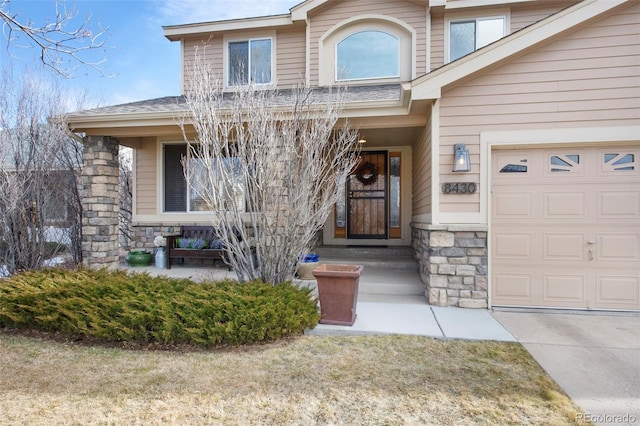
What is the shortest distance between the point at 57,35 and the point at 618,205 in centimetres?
664

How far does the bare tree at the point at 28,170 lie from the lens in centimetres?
552

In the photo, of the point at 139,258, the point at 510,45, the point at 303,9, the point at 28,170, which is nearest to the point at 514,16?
the point at 510,45

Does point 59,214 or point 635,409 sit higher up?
point 59,214

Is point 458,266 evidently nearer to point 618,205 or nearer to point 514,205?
point 514,205

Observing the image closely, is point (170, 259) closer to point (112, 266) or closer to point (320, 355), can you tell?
point (112, 266)

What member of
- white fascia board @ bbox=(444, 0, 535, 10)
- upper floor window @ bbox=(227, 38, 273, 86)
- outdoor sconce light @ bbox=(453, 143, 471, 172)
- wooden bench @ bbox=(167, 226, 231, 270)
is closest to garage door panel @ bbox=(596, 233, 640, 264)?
outdoor sconce light @ bbox=(453, 143, 471, 172)

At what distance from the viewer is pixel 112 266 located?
661 centimetres

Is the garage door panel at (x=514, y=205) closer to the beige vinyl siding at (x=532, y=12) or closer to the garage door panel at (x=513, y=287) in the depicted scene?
the garage door panel at (x=513, y=287)

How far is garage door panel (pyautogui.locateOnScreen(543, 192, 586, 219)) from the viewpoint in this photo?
4.56m

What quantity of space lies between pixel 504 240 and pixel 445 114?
1869 mm

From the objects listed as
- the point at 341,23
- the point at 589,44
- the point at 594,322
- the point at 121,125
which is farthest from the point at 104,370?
the point at 341,23

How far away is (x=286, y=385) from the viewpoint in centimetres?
273

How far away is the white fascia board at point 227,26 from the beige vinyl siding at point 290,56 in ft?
0.89

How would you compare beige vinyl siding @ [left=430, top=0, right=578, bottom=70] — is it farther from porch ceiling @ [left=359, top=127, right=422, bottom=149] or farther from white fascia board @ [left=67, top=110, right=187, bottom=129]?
white fascia board @ [left=67, top=110, right=187, bottom=129]
